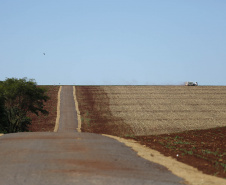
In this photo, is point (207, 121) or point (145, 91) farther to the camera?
point (145, 91)

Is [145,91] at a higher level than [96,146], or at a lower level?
higher

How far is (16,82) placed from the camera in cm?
6022

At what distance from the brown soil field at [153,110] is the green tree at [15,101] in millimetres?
9112

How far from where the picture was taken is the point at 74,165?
18234 millimetres

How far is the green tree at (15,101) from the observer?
192 ft

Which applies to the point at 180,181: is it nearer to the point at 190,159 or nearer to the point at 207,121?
the point at 190,159

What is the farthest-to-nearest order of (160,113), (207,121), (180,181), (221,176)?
1. (160,113)
2. (207,121)
3. (221,176)
4. (180,181)

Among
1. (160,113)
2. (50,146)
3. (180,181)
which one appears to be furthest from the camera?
(160,113)

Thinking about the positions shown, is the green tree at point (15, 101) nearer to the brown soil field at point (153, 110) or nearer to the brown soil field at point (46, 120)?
the brown soil field at point (46, 120)

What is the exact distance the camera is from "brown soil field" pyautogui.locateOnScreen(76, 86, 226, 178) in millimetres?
63203

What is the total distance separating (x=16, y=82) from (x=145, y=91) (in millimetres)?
52280

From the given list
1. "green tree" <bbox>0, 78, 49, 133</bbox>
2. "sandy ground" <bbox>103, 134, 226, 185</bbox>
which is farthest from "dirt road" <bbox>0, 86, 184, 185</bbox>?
"green tree" <bbox>0, 78, 49, 133</bbox>

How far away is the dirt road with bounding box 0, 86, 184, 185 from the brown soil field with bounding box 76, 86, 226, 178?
57.2 feet

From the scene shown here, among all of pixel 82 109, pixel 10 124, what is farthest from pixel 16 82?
pixel 82 109
